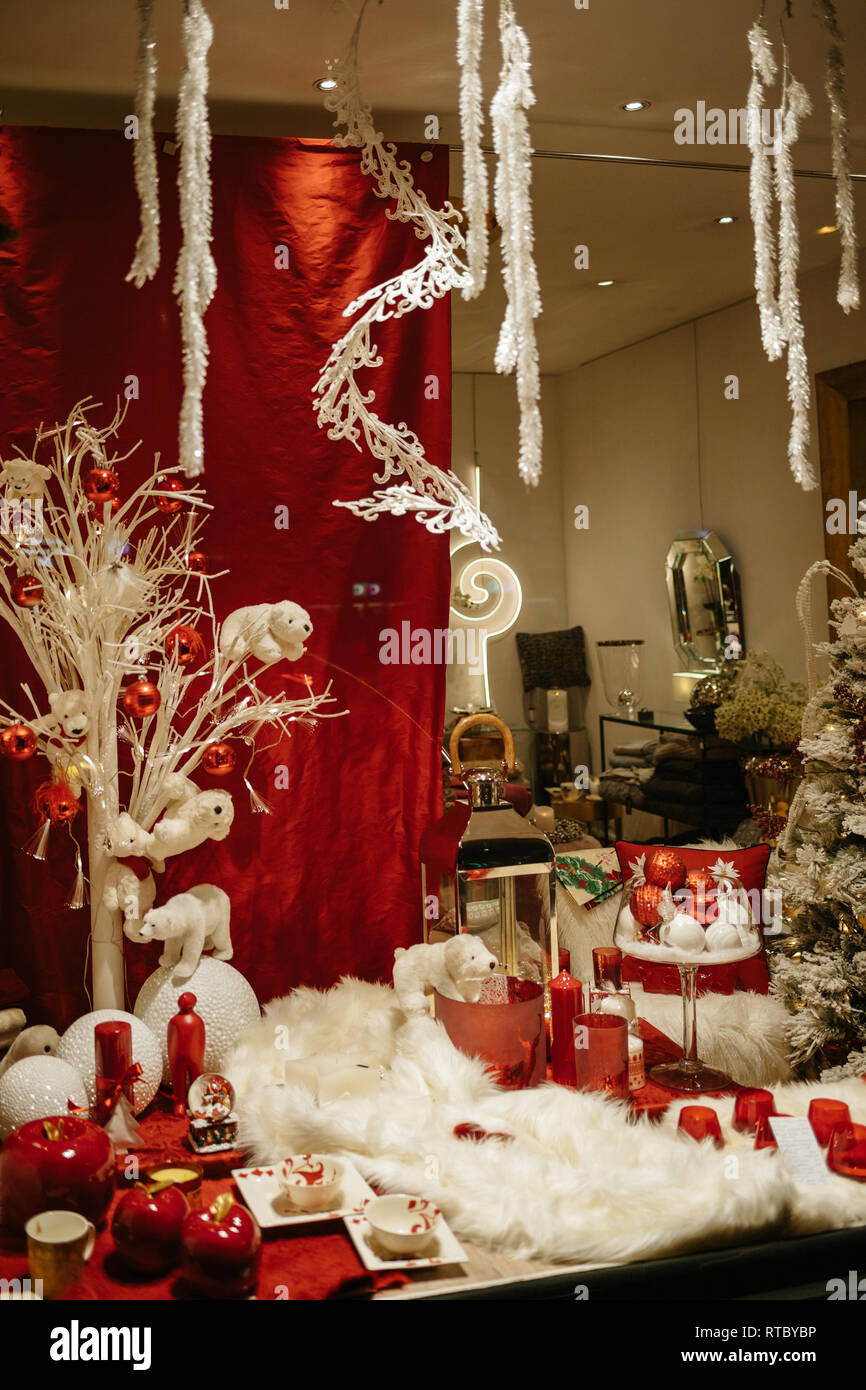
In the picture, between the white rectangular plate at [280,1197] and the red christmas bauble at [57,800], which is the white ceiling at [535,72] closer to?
the red christmas bauble at [57,800]

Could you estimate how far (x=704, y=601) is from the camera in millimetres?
4926

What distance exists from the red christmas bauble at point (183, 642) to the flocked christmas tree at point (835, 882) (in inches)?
46.3

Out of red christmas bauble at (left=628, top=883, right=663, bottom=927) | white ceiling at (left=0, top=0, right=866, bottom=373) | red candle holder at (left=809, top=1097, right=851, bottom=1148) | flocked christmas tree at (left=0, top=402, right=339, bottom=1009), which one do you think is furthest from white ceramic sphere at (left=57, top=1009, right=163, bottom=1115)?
white ceiling at (left=0, top=0, right=866, bottom=373)

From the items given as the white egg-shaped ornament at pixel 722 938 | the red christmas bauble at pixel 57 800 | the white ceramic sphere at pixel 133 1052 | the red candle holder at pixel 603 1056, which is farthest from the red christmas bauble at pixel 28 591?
the white egg-shaped ornament at pixel 722 938

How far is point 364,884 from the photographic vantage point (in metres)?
2.49

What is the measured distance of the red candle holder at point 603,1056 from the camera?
6.14ft

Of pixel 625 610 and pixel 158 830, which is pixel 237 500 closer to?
pixel 158 830

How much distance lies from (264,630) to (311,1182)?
1.01 meters

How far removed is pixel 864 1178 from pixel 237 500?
174cm

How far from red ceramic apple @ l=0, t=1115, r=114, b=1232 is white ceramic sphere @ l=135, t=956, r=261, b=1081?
1.52ft

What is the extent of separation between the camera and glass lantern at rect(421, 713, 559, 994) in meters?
2.15

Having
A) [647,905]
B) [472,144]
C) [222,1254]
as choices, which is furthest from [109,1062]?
[472,144]

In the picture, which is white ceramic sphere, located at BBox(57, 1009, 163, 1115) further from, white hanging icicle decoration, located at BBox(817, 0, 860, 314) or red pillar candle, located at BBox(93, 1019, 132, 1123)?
white hanging icicle decoration, located at BBox(817, 0, 860, 314)

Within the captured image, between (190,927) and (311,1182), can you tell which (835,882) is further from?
(190,927)
